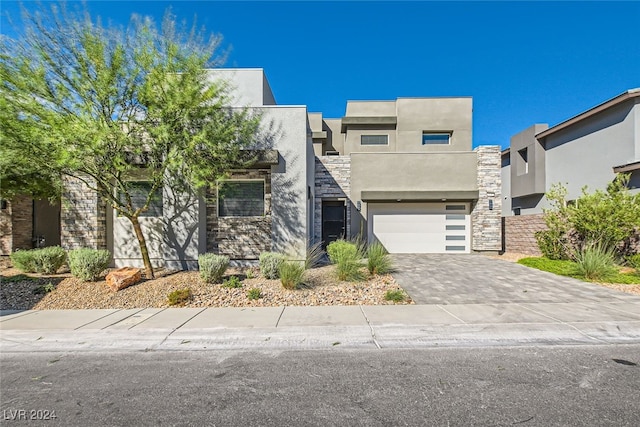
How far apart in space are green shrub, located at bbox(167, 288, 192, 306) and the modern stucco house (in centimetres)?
291

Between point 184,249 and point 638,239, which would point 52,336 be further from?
point 638,239

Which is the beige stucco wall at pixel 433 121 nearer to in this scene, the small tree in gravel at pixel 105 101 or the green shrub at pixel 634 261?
the green shrub at pixel 634 261

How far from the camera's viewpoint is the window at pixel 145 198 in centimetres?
955

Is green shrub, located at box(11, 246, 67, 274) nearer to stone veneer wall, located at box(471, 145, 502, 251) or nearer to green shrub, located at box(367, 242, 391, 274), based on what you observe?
green shrub, located at box(367, 242, 391, 274)

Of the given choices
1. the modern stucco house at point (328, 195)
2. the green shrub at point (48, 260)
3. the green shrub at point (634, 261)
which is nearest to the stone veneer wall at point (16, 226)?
the modern stucco house at point (328, 195)

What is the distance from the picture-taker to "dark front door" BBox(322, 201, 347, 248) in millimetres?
14305

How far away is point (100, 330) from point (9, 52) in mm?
6805

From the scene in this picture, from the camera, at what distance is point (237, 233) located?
10.0 m

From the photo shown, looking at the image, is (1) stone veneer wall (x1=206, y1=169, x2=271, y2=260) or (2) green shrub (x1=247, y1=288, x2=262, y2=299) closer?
(2) green shrub (x1=247, y1=288, x2=262, y2=299)

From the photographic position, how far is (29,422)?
285 cm

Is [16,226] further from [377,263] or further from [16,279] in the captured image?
[377,263]

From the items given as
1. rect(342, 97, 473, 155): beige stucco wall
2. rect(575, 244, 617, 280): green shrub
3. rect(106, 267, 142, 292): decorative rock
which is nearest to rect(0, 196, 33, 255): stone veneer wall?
rect(106, 267, 142, 292): decorative rock

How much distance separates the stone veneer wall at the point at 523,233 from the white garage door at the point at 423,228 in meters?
1.99

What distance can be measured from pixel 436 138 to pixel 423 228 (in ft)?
29.7
